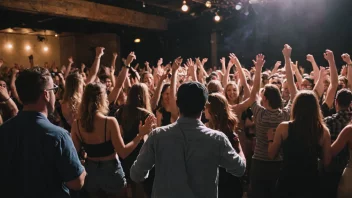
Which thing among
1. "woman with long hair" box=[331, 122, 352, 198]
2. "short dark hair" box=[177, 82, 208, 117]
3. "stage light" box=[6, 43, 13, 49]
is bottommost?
"woman with long hair" box=[331, 122, 352, 198]

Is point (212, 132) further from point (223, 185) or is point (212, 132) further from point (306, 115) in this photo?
point (306, 115)

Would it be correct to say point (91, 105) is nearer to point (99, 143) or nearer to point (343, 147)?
point (99, 143)

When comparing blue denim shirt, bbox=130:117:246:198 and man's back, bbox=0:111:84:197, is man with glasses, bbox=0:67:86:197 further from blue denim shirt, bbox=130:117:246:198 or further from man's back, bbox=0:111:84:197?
blue denim shirt, bbox=130:117:246:198

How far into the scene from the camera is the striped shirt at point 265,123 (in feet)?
11.2

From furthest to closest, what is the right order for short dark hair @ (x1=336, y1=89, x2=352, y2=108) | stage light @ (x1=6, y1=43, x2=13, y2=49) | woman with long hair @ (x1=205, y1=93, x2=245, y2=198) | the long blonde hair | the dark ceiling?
stage light @ (x1=6, y1=43, x2=13, y2=49) < the dark ceiling < the long blonde hair < short dark hair @ (x1=336, y1=89, x2=352, y2=108) < woman with long hair @ (x1=205, y1=93, x2=245, y2=198)

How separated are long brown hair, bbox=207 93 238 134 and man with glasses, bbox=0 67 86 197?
4.01 feet

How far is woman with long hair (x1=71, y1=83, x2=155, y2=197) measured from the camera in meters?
2.96

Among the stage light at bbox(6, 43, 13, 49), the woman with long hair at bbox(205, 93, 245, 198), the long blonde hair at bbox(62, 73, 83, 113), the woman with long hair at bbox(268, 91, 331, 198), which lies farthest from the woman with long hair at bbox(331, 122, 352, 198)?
the stage light at bbox(6, 43, 13, 49)

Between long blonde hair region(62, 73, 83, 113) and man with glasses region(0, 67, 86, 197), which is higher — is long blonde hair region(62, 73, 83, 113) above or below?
above

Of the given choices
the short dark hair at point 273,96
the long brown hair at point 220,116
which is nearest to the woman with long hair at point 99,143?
the long brown hair at point 220,116

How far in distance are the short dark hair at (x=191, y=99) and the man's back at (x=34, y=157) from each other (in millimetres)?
651

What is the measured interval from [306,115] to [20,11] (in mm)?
8075

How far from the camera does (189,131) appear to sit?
193cm

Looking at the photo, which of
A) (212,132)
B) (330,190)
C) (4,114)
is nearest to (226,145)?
(212,132)
